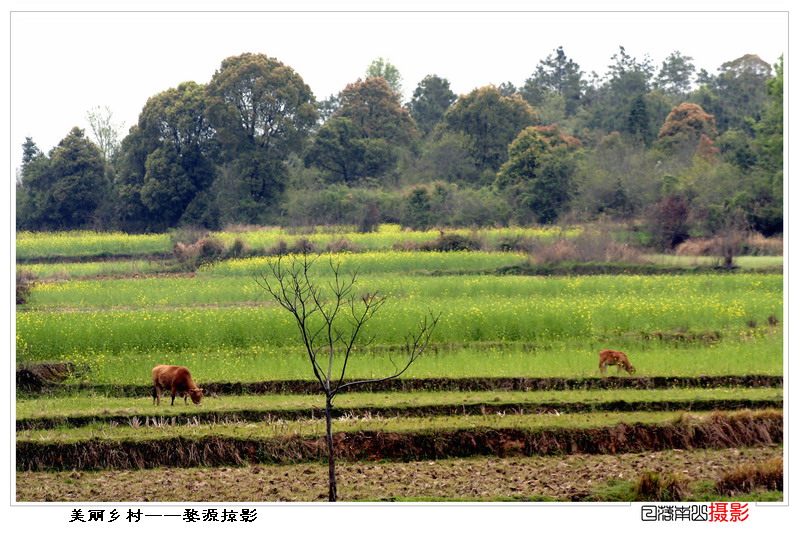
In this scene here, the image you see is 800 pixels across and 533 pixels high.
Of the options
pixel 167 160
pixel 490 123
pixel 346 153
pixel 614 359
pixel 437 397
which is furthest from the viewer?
pixel 490 123

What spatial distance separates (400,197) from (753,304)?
23253 millimetres

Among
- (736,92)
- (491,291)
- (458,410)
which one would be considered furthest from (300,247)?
(736,92)

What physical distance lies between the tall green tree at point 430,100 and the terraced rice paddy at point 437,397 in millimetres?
32802

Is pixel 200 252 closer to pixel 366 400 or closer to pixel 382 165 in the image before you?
pixel 382 165

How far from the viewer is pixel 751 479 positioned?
952 cm

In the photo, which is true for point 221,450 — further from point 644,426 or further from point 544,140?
point 544,140

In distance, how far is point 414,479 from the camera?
10.1 metres

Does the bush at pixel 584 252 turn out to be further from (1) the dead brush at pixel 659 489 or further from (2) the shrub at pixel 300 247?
(1) the dead brush at pixel 659 489

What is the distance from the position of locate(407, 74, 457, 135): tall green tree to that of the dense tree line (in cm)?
555

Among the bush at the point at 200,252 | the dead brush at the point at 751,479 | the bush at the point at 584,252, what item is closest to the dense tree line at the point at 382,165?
the bush at the point at 584,252

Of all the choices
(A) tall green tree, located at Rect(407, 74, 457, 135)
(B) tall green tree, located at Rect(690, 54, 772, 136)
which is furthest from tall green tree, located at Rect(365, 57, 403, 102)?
(B) tall green tree, located at Rect(690, 54, 772, 136)

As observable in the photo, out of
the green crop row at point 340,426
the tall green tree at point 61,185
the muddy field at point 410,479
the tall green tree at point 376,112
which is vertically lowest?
the muddy field at point 410,479

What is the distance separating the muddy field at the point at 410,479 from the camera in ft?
31.4

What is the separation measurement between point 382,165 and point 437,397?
33778 mm
